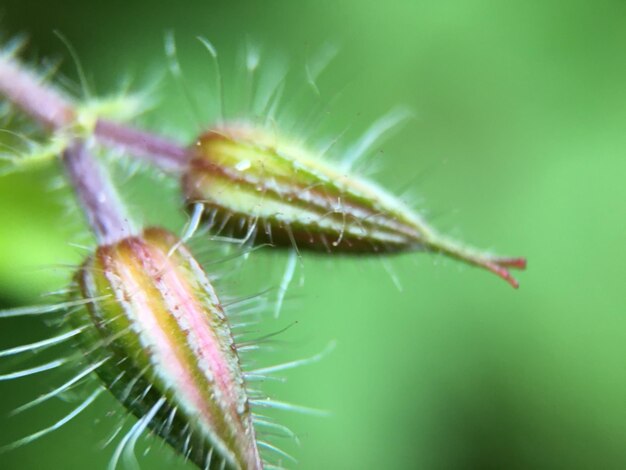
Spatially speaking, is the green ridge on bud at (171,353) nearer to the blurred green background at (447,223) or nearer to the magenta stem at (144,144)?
the magenta stem at (144,144)

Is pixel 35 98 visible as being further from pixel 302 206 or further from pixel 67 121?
pixel 302 206

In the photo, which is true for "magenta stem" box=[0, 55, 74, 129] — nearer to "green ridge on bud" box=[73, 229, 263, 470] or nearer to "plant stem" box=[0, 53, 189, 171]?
"plant stem" box=[0, 53, 189, 171]

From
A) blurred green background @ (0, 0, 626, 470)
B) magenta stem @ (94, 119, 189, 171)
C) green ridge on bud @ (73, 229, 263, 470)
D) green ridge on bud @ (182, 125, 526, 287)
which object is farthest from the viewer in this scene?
blurred green background @ (0, 0, 626, 470)

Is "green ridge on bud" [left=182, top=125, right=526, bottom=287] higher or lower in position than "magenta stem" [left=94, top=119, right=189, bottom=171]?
lower

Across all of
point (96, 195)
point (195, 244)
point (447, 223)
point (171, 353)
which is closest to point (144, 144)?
point (96, 195)

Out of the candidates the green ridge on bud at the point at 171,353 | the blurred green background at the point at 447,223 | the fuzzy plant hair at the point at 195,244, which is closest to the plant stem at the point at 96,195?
the fuzzy plant hair at the point at 195,244

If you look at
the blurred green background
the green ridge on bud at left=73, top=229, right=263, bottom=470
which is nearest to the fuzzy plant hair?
the green ridge on bud at left=73, top=229, right=263, bottom=470

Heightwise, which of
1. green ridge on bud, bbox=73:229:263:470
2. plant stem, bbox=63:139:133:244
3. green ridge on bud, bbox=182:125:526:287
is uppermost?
plant stem, bbox=63:139:133:244
